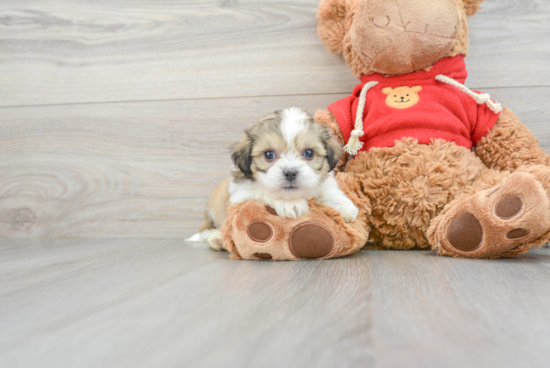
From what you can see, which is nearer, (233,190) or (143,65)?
(233,190)

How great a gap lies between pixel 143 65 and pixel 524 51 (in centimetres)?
157

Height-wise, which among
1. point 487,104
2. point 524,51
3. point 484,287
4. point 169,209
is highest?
point 524,51

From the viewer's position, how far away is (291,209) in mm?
1279

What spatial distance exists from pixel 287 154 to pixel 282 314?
0.61 metres

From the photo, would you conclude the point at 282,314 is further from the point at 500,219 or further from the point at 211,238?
the point at 211,238

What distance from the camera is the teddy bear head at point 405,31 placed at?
1.39 m

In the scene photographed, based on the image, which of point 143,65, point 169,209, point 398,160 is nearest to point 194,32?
point 143,65

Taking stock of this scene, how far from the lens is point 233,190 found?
1.44 metres

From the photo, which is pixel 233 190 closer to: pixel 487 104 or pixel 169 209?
pixel 169 209

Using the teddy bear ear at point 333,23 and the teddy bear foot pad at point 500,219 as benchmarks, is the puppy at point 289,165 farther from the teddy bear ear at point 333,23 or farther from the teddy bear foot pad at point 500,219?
the teddy bear ear at point 333,23

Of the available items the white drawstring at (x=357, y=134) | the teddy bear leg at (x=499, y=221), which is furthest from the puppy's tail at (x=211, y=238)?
the teddy bear leg at (x=499, y=221)

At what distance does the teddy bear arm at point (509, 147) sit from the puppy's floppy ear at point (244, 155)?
80 cm

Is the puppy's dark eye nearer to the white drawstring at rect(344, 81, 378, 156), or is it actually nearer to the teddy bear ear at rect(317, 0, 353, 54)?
the white drawstring at rect(344, 81, 378, 156)

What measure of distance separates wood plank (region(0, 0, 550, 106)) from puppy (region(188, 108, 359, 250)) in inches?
22.5
